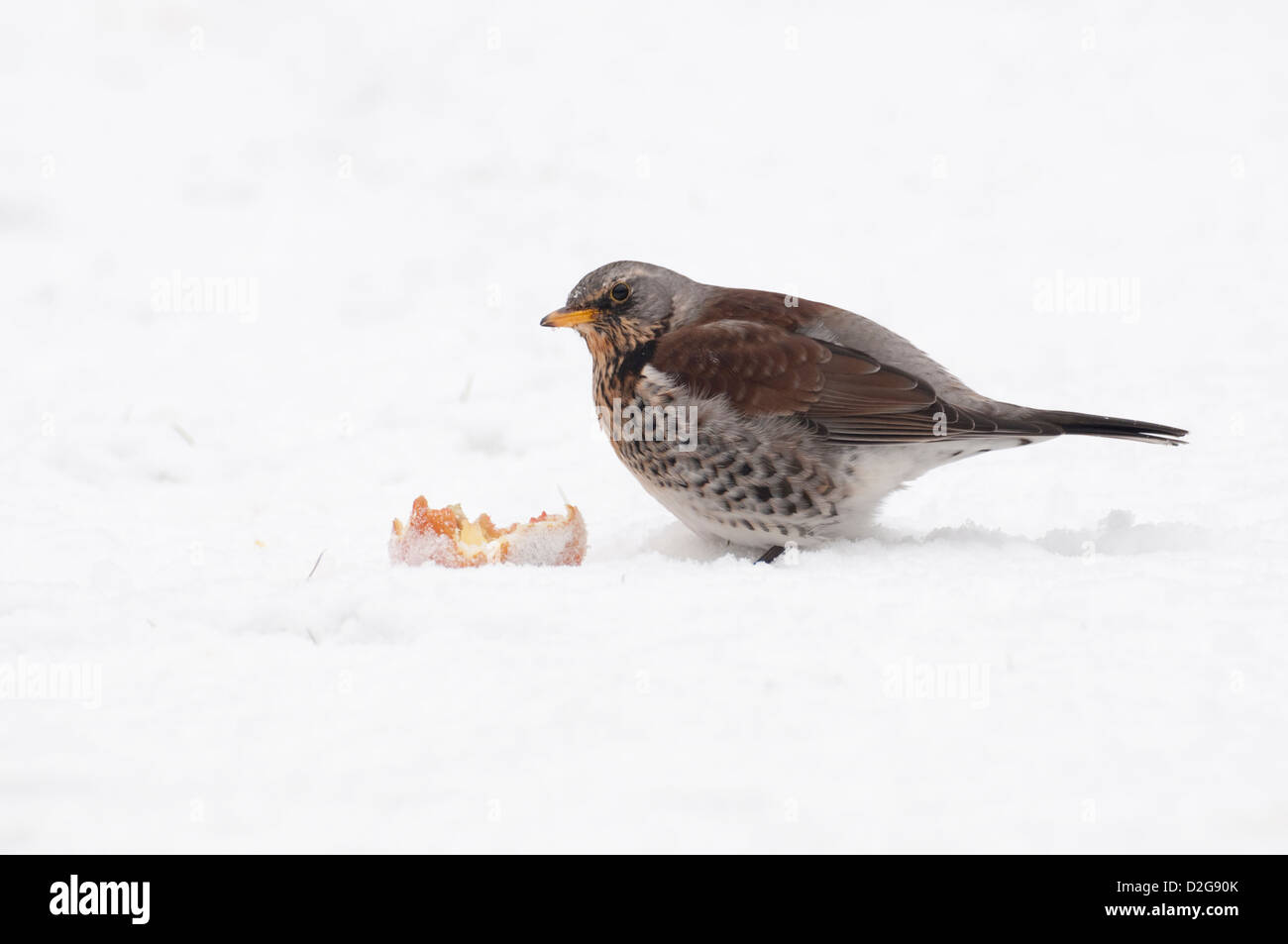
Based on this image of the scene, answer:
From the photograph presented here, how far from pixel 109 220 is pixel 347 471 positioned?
329cm

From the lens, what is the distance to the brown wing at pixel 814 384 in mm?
4391

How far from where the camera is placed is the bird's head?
4.70 m

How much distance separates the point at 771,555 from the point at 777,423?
1.46 feet

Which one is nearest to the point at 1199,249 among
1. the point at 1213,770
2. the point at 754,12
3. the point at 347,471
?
the point at 754,12

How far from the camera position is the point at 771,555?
4.54 m

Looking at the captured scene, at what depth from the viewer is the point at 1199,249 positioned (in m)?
7.91
